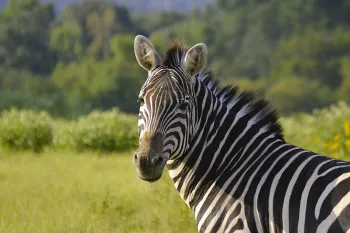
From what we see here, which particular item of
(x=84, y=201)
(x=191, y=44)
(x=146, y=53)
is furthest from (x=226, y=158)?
(x=191, y=44)

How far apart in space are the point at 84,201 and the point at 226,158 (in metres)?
4.00

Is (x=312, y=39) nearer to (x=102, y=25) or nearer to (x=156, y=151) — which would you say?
(x=102, y=25)

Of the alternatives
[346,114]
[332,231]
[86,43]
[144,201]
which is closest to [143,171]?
[332,231]

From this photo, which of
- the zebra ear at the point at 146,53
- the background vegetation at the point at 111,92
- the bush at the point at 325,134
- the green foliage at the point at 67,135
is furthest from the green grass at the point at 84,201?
the bush at the point at 325,134

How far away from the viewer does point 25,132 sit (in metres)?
13.9

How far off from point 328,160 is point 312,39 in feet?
195

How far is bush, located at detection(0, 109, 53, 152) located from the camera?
13680mm

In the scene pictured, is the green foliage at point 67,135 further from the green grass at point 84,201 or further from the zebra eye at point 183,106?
the zebra eye at point 183,106

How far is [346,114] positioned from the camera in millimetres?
14734

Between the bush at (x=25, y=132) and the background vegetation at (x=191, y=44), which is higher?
the background vegetation at (x=191, y=44)

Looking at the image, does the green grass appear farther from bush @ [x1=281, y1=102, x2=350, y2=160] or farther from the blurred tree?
the blurred tree

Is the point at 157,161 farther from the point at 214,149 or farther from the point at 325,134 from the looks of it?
the point at 325,134

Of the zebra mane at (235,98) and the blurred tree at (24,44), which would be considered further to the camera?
the blurred tree at (24,44)

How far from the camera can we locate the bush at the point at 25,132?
1368 centimetres
